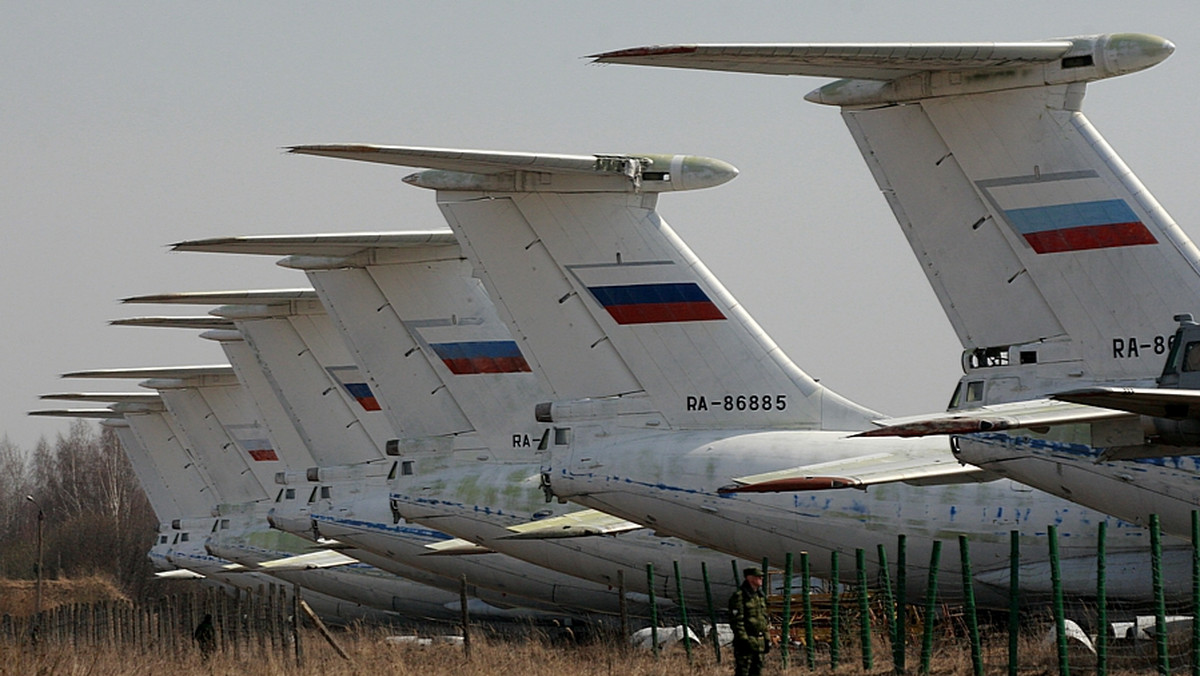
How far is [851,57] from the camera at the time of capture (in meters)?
13.2

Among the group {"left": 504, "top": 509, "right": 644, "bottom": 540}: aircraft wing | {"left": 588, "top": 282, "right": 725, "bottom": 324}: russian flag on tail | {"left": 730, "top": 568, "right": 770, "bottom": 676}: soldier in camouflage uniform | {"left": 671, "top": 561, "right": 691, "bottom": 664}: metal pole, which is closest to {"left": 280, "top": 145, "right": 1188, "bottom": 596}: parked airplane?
{"left": 588, "top": 282, "right": 725, "bottom": 324}: russian flag on tail

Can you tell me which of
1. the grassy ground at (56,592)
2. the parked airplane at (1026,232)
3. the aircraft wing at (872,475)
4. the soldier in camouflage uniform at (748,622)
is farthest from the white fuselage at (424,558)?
the grassy ground at (56,592)

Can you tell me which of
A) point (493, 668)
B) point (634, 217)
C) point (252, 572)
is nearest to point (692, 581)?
point (493, 668)

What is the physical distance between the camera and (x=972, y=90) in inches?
548

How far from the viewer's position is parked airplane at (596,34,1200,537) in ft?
42.5

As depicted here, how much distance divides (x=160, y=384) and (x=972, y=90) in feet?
89.5

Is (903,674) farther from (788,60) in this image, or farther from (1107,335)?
(788,60)

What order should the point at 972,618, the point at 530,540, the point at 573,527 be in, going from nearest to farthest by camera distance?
the point at 972,618
the point at 573,527
the point at 530,540

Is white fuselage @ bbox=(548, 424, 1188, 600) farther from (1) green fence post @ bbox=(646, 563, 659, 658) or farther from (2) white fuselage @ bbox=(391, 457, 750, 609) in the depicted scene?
(2) white fuselage @ bbox=(391, 457, 750, 609)

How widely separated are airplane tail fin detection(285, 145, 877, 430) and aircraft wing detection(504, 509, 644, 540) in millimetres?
1748

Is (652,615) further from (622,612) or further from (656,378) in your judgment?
(656,378)

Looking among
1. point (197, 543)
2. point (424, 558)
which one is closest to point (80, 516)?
point (197, 543)

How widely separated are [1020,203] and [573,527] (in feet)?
24.4

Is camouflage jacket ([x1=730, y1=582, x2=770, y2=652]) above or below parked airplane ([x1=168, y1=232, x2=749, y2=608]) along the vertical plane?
below
